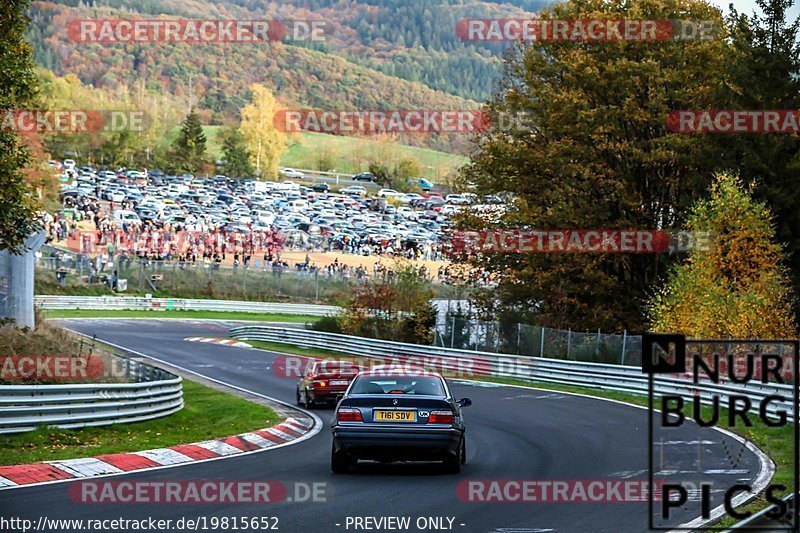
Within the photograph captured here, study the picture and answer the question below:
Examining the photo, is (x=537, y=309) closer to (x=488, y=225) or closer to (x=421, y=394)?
(x=488, y=225)

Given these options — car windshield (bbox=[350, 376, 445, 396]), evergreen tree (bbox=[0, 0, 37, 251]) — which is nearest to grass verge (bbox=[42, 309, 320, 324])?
evergreen tree (bbox=[0, 0, 37, 251])

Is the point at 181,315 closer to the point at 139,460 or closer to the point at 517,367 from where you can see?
the point at 517,367

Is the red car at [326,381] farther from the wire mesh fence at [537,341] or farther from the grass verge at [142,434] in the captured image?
the wire mesh fence at [537,341]

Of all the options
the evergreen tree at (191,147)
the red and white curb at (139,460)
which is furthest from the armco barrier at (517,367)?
the evergreen tree at (191,147)

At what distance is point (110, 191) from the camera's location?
4464 inches

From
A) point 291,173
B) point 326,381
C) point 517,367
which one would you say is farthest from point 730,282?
point 291,173

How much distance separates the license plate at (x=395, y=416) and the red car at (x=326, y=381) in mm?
12245

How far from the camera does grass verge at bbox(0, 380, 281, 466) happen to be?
627 inches

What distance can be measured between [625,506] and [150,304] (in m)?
59.3

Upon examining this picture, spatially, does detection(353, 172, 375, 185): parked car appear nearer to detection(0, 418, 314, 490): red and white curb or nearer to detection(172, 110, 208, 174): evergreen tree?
detection(172, 110, 208, 174): evergreen tree

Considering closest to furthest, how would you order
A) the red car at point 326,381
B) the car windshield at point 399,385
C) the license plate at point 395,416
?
the license plate at point 395,416, the car windshield at point 399,385, the red car at point 326,381

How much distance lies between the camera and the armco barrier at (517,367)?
2803 cm

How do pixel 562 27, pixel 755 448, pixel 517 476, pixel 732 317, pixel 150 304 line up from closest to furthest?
1. pixel 517 476
2. pixel 755 448
3. pixel 732 317
4. pixel 562 27
5. pixel 150 304

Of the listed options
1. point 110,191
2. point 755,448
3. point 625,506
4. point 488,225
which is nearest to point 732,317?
point 755,448
